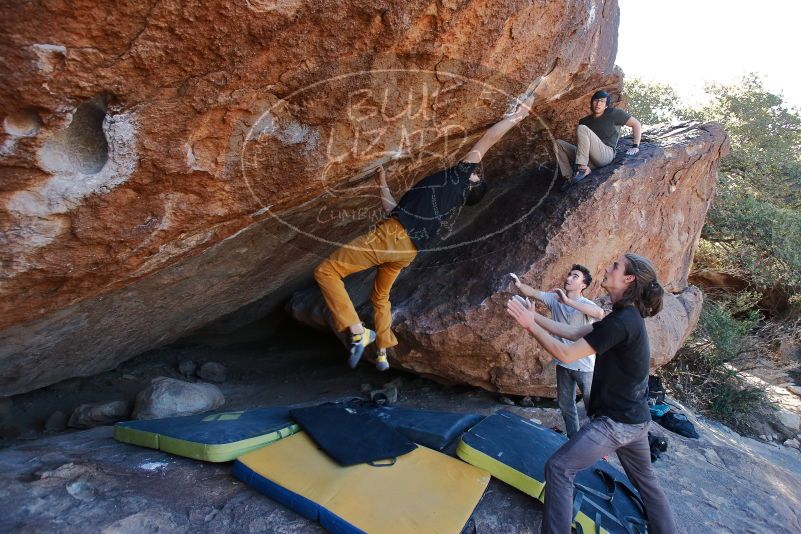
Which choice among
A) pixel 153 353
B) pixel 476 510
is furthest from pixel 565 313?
pixel 153 353

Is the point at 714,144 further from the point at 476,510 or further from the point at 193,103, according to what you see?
the point at 193,103

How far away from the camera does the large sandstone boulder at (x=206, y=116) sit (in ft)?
7.05

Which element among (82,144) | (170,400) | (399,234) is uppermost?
(82,144)

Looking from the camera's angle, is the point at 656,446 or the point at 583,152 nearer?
the point at 656,446

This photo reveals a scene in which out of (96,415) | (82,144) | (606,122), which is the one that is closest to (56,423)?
(96,415)

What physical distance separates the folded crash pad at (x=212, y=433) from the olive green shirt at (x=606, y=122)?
3555 mm

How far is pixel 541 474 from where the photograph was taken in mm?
3074

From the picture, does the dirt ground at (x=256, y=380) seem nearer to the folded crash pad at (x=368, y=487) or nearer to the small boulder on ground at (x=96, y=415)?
the small boulder on ground at (x=96, y=415)

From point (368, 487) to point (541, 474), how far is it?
1.08 m

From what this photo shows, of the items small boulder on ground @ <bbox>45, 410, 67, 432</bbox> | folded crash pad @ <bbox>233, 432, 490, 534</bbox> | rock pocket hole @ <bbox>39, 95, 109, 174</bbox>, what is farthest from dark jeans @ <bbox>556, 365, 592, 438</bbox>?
small boulder on ground @ <bbox>45, 410, 67, 432</bbox>

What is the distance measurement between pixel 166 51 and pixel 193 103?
0.29 meters

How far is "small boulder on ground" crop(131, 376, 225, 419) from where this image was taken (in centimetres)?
423

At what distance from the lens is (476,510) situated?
299cm

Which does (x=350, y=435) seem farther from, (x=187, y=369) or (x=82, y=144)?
(x=187, y=369)
